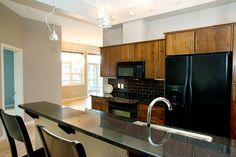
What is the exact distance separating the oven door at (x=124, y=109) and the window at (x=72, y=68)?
6.20 metres

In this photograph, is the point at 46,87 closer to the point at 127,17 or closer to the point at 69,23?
the point at 69,23

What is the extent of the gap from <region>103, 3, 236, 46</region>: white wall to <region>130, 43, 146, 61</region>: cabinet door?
0.30 meters

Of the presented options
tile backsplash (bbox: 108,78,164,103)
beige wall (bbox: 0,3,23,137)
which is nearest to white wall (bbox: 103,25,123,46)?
tile backsplash (bbox: 108,78,164,103)

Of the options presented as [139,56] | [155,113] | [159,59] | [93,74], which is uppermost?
[139,56]

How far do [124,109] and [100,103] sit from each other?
0.84m

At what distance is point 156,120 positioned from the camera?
355 cm

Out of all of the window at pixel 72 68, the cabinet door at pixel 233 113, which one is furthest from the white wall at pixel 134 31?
the window at pixel 72 68

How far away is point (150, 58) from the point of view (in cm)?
391

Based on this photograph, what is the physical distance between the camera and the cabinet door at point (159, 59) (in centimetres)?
370

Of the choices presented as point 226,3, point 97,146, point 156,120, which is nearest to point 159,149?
point 97,146

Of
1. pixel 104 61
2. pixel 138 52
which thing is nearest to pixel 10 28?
pixel 104 61

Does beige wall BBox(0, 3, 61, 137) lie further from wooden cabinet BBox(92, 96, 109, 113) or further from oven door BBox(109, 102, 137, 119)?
oven door BBox(109, 102, 137, 119)

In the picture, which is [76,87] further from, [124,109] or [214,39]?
[214,39]

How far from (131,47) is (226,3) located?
2039mm
